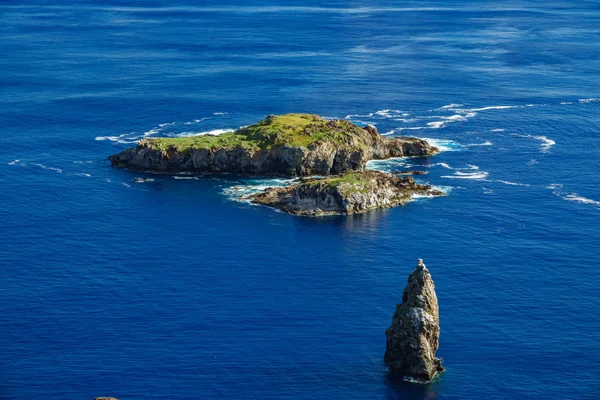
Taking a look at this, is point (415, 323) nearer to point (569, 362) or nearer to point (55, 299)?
point (569, 362)

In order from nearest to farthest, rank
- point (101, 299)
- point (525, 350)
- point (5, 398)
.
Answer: point (5, 398)
point (525, 350)
point (101, 299)

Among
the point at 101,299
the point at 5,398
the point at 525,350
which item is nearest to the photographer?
the point at 5,398

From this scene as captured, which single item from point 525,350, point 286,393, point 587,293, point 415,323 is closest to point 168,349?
point 286,393

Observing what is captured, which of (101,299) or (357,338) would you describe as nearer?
(357,338)

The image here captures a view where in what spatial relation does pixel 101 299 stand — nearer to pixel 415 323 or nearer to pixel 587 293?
pixel 415 323

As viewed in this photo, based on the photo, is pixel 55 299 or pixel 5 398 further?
pixel 55 299

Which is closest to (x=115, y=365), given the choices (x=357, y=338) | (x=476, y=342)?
(x=357, y=338)
